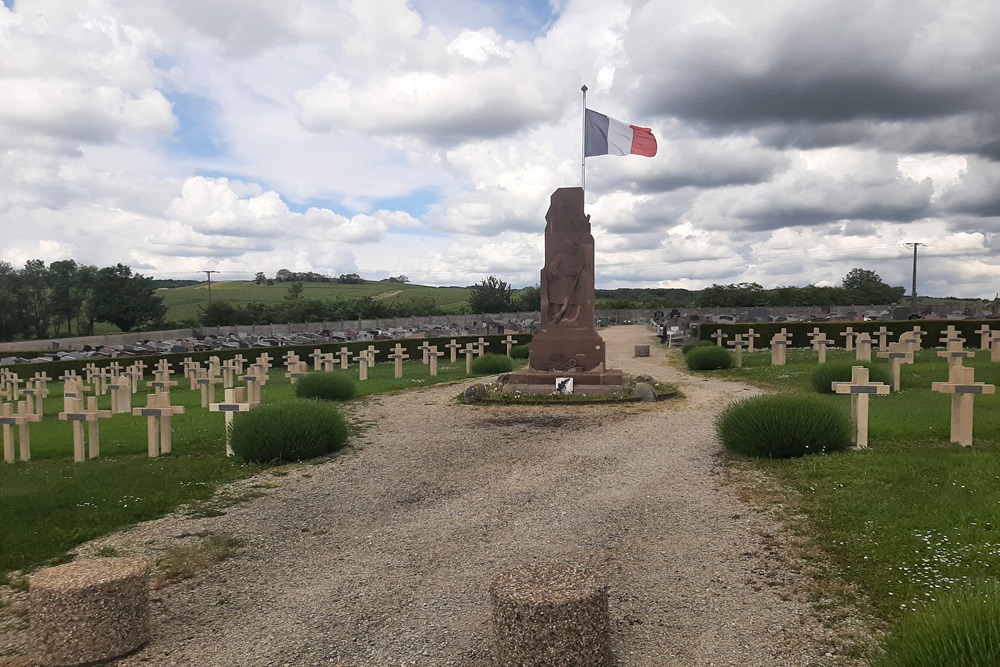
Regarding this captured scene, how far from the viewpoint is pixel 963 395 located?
9.32 metres

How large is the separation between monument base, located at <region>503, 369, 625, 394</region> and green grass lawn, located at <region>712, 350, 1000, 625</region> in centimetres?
669

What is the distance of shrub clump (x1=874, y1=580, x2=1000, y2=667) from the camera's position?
302 cm

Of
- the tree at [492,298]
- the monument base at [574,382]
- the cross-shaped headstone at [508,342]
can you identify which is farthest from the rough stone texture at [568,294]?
the tree at [492,298]

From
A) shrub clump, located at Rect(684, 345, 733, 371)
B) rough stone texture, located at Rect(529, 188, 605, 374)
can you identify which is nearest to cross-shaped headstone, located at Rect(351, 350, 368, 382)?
rough stone texture, located at Rect(529, 188, 605, 374)

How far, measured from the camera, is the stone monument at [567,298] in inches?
718

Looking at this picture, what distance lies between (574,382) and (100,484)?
36.1 feet

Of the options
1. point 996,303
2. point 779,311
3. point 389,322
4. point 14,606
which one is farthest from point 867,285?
point 14,606

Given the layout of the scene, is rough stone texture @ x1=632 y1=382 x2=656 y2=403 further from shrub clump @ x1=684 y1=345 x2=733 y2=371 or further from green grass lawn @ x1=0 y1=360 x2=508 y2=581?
green grass lawn @ x1=0 y1=360 x2=508 y2=581

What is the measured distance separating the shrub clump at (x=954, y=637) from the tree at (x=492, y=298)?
220 ft

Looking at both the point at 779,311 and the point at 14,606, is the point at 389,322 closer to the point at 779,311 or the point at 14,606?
the point at 779,311

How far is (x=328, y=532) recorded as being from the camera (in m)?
7.16

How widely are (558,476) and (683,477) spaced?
5.18ft

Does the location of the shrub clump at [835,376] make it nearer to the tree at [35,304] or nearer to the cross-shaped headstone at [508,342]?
the cross-shaped headstone at [508,342]

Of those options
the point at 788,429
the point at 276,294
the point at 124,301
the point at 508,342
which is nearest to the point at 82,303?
the point at 124,301
